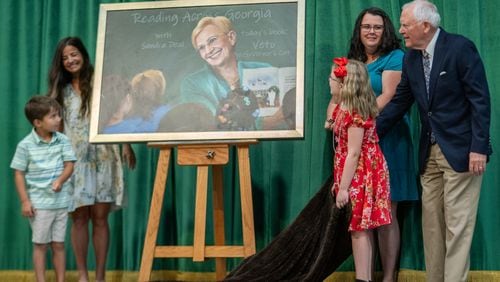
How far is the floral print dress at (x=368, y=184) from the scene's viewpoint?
3434 millimetres

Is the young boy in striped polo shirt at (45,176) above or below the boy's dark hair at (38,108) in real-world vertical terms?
below

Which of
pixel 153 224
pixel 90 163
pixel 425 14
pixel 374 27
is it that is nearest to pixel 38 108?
pixel 90 163

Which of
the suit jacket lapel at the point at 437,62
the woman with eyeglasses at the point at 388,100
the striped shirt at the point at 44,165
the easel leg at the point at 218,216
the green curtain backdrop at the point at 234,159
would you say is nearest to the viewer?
the suit jacket lapel at the point at 437,62

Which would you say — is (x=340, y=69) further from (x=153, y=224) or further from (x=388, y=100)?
(x=153, y=224)

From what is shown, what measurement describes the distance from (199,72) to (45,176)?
100cm

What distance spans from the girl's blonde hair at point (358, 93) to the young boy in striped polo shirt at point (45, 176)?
1.54 meters

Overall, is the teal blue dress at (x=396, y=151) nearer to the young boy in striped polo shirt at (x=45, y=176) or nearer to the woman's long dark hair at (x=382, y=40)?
the woman's long dark hair at (x=382, y=40)

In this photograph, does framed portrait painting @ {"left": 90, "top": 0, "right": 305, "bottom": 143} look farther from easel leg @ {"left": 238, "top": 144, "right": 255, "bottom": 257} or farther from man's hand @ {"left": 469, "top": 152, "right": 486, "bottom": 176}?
man's hand @ {"left": 469, "top": 152, "right": 486, "bottom": 176}

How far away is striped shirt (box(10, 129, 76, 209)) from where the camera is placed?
3.90m

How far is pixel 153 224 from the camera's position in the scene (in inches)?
153

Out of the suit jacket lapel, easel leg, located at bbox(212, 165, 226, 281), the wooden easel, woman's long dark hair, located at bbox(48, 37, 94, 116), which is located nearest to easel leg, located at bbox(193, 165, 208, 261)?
the wooden easel

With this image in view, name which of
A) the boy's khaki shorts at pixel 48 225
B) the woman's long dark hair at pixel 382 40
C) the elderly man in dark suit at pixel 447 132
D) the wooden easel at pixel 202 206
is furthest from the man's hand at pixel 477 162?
the boy's khaki shorts at pixel 48 225

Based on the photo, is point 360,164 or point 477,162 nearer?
point 477,162

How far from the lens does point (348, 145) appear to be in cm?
344
